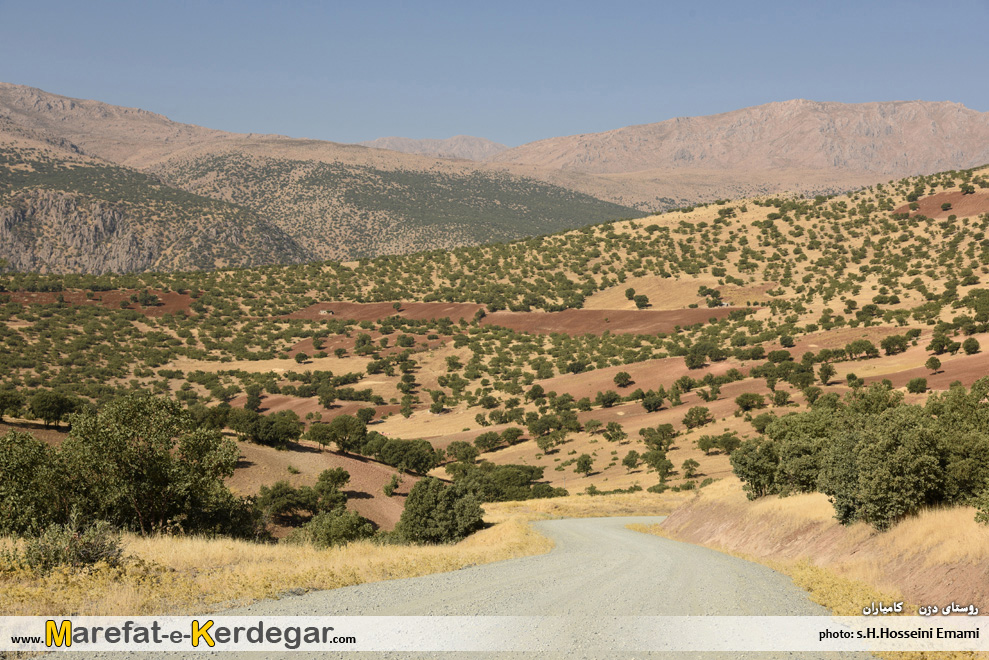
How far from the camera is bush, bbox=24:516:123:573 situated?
12289 mm

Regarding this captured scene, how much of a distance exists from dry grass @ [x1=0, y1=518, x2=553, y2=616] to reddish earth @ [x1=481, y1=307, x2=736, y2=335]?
306 feet

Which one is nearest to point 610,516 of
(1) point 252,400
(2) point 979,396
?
(2) point 979,396

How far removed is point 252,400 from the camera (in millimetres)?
87062

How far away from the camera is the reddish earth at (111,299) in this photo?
111688 millimetres

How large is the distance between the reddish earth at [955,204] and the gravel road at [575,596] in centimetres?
12192

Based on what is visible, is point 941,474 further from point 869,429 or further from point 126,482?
point 126,482

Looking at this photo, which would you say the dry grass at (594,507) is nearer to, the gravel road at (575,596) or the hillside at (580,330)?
the hillside at (580,330)

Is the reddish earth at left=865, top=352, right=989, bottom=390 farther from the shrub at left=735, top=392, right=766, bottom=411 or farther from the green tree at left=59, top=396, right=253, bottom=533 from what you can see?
the green tree at left=59, top=396, right=253, bottom=533

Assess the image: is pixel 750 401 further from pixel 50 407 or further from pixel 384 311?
pixel 384 311

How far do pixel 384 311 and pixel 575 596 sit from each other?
381 ft

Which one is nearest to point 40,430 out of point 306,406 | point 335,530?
point 335,530

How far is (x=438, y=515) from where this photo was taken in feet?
107

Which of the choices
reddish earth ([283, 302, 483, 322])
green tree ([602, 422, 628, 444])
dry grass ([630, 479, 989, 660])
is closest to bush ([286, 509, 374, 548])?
dry grass ([630, 479, 989, 660])

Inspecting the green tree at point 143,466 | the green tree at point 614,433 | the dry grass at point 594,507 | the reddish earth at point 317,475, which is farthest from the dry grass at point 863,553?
the green tree at point 614,433
